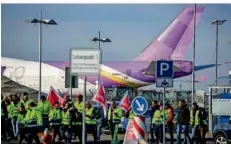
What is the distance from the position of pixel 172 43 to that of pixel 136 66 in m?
2.84

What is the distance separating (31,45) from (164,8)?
4005 mm

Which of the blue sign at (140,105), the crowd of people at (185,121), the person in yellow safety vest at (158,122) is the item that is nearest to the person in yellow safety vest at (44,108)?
the crowd of people at (185,121)

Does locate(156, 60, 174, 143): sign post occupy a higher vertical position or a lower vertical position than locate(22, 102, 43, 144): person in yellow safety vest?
higher

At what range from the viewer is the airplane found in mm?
17000

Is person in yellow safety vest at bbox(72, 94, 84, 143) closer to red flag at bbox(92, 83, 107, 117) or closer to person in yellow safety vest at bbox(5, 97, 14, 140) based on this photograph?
red flag at bbox(92, 83, 107, 117)

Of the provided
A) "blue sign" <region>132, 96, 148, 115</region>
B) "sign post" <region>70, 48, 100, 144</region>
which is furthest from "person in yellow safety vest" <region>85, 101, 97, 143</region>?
"sign post" <region>70, 48, 100, 144</region>

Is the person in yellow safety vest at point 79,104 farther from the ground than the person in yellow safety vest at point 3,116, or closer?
farther from the ground

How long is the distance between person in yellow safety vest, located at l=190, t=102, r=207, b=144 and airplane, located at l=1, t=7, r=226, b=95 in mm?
1104

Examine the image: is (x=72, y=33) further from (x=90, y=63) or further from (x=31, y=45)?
(x=90, y=63)

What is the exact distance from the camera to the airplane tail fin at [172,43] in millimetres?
17641

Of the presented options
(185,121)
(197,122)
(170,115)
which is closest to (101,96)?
(170,115)

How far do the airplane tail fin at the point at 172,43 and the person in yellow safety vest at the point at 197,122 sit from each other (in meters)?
2.40

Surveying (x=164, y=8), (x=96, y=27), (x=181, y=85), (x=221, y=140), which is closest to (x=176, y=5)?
(x=164, y=8)

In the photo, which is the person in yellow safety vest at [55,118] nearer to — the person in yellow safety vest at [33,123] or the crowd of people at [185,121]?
the person in yellow safety vest at [33,123]
